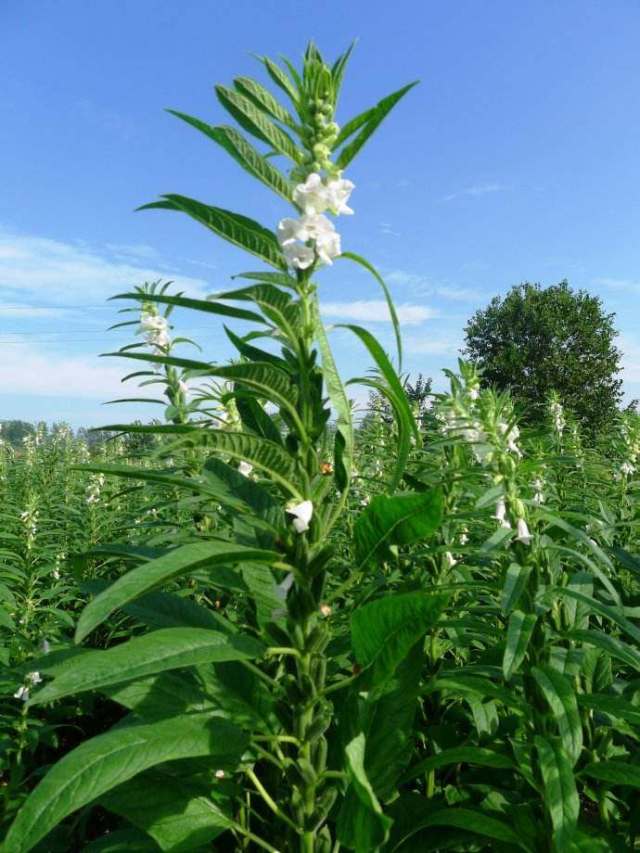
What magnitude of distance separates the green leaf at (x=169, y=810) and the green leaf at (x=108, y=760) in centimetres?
26

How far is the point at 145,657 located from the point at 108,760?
0.19 meters

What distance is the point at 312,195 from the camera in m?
1.57

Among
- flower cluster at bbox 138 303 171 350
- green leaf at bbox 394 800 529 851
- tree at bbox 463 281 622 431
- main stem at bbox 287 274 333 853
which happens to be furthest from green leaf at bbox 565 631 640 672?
tree at bbox 463 281 622 431

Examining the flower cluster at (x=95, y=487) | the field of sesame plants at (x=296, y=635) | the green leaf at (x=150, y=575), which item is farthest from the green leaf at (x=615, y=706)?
the flower cluster at (x=95, y=487)

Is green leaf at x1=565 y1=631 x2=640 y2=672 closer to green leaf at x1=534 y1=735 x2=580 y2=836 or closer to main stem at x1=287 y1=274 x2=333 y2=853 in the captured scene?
green leaf at x1=534 y1=735 x2=580 y2=836

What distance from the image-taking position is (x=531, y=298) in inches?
1534

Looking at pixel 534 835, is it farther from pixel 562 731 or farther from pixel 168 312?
pixel 168 312

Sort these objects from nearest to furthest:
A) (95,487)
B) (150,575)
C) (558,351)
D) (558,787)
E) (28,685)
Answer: (150,575), (558,787), (28,685), (95,487), (558,351)

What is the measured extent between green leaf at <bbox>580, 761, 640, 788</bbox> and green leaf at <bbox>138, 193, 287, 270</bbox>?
72.7 inches

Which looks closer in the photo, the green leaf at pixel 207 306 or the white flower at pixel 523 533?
the green leaf at pixel 207 306

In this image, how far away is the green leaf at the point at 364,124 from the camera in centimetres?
153

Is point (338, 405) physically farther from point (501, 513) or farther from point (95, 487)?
point (95, 487)

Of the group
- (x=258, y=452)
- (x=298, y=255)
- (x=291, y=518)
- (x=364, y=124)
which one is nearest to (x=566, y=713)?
(x=291, y=518)

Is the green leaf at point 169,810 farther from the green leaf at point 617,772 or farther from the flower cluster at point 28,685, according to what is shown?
the flower cluster at point 28,685
